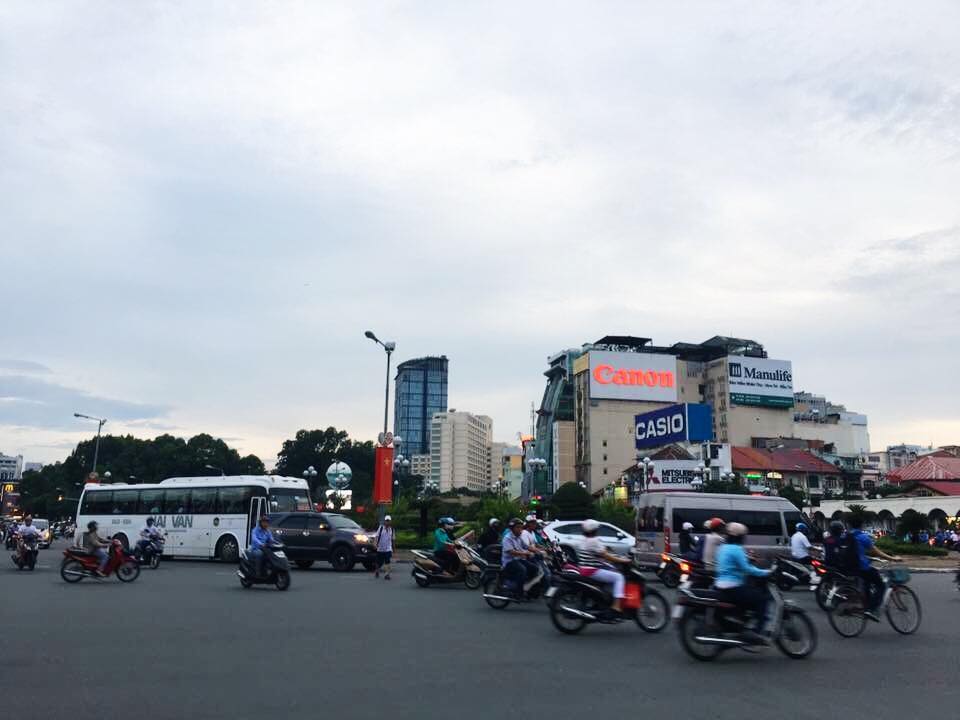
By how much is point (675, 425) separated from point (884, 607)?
83599 millimetres

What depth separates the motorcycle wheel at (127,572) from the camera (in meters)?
19.3

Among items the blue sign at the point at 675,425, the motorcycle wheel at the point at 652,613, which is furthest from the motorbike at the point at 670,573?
the blue sign at the point at 675,425

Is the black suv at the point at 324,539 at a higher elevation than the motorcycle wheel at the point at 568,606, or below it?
higher

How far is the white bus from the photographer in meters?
26.8

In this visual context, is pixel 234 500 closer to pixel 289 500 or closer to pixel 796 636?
pixel 289 500

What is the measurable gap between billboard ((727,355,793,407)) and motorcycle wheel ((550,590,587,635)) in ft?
355

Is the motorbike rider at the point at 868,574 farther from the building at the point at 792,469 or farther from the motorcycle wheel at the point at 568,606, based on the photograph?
the building at the point at 792,469

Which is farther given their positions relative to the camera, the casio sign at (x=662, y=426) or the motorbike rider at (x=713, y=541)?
the casio sign at (x=662, y=426)

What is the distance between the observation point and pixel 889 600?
11156mm

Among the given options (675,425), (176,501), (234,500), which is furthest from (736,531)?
(675,425)

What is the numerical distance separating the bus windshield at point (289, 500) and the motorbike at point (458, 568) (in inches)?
376

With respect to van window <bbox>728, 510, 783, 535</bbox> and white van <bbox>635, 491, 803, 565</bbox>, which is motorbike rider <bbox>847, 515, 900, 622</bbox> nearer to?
white van <bbox>635, 491, 803, 565</bbox>

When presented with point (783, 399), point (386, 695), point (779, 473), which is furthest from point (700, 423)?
point (386, 695)

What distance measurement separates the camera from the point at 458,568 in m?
18.6
